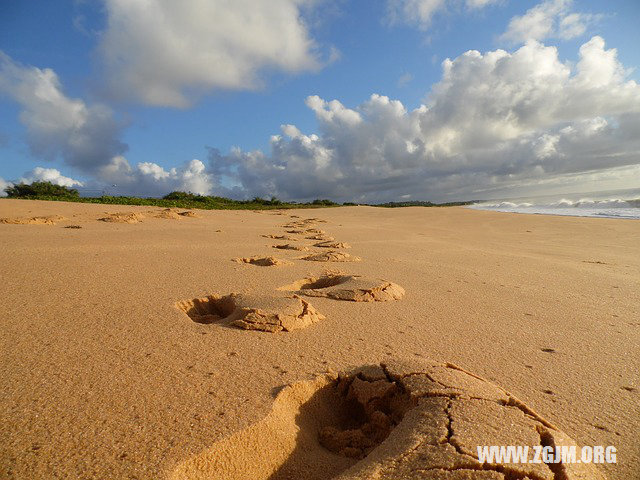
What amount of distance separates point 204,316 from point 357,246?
3.37m

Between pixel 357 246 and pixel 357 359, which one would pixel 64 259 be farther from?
pixel 357 246

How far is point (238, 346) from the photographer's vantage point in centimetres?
172

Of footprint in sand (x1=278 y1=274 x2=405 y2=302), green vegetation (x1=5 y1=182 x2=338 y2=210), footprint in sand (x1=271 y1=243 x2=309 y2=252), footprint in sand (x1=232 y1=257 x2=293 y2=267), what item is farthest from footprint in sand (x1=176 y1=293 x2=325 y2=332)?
green vegetation (x1=5 y1=182 x2=338 y2=210)

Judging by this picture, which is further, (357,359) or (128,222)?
(128,222)

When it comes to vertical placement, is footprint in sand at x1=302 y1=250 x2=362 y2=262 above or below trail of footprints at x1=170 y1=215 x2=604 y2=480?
above

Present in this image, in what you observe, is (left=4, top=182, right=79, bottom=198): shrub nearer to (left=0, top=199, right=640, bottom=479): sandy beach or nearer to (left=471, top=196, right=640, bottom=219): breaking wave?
(left=0, top=199, right=640, bottom=479): sandy beach

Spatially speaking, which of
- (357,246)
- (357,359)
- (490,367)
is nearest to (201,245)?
(357,246)

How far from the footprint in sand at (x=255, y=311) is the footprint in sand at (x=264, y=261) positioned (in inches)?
45.6

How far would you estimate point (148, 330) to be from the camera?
185 centimetres

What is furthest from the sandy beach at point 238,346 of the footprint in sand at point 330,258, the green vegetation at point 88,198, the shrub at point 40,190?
the shrub at point 40,190

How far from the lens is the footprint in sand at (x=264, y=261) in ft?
11.8

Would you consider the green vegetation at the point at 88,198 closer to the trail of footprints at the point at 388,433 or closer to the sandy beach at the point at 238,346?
the sandy beach at the point at 238,346

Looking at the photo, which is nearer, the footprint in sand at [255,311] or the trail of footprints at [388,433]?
the trail of footprints at [388,433]

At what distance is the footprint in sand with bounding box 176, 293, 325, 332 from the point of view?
196cm
